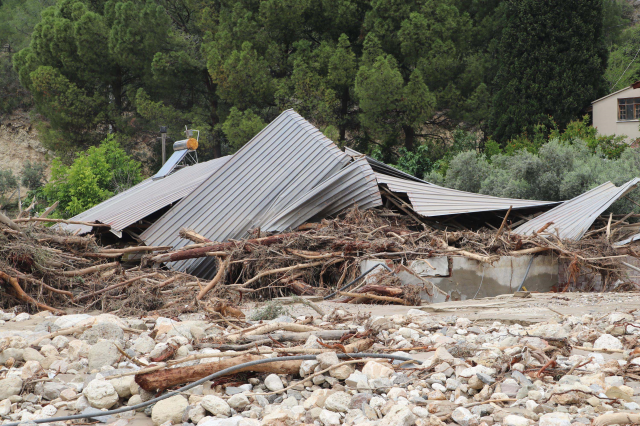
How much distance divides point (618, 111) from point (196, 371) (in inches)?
906

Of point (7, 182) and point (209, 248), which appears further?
point (7, 182)

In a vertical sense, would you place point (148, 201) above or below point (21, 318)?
above

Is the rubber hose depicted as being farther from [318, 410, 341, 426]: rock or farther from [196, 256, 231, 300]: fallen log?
[196, 256, 231, 300]: fallen log

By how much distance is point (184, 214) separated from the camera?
430 inches

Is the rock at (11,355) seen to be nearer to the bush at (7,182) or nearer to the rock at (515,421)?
the rock at (515,421)

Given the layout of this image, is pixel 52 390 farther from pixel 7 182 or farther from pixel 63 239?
pixel 7 182

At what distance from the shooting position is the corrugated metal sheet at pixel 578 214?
30.3 feet

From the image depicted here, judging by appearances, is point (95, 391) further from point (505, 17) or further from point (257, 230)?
point (505, 17)

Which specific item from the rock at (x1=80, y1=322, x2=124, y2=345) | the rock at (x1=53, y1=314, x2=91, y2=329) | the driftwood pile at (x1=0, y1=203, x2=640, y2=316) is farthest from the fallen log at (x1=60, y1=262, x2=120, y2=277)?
the rock at (x1=80, y1=322, x2=124, y2=345)

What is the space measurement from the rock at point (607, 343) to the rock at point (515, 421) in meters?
1.66

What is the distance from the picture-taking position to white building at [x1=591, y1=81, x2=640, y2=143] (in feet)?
74.0

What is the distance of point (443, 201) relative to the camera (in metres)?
10.7

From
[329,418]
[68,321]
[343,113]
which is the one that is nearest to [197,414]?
[329,418]

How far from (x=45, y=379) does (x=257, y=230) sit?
5.86m
